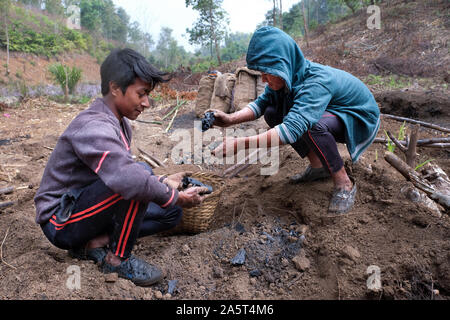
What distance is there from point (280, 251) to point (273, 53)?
131cm

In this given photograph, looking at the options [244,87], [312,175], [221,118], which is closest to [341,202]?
[312,175]

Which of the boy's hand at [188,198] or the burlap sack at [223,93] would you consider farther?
the burlap sack at [223,93]

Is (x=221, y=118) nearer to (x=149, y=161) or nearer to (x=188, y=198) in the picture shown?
(x=188, y=198)

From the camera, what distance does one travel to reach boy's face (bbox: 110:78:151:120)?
1554 millimetres

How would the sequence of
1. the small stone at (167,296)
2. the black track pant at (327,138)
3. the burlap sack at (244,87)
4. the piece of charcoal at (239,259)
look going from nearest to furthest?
the small stone at (167,296) → the piece of charcoal at (239,259) → the black track pant at (327,138) → the burlap sack at (244,87)

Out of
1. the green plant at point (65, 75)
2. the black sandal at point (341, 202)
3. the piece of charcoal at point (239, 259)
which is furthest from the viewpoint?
the green plant at point (65, 75)

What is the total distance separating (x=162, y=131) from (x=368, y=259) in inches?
173

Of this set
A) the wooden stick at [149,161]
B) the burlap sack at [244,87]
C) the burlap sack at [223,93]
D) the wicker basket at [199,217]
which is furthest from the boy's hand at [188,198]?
the burlap sack at [223,93]

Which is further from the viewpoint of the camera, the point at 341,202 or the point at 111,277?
the point at 341,202

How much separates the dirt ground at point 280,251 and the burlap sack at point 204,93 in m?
3.28

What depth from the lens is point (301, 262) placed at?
72.1 inches

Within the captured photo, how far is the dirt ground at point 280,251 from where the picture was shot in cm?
156

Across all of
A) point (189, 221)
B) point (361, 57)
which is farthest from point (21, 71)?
point (189, 221)

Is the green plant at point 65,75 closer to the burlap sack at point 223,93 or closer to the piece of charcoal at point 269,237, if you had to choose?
the burlap sack at point 223,93
